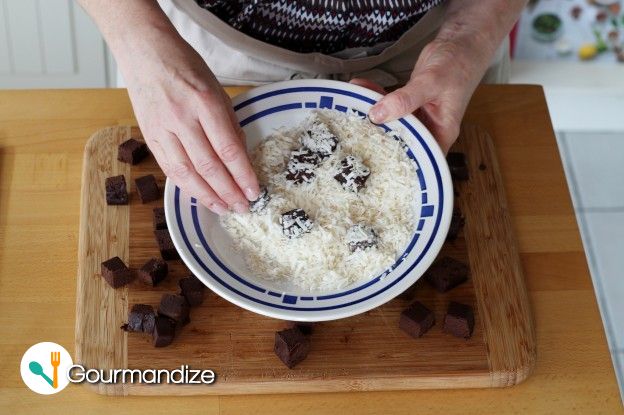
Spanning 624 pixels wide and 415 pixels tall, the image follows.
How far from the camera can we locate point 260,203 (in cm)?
141

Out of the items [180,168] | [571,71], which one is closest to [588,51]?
[571,71]

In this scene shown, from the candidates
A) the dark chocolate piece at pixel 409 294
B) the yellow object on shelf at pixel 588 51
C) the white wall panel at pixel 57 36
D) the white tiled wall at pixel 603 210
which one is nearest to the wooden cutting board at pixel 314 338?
the dark chocolate piece at pixel 409 294

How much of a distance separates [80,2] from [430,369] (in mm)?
943

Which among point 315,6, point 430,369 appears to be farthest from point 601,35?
point 430,369

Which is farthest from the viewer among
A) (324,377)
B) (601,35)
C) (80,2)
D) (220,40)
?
(601,35)

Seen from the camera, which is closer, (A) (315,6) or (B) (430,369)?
(B) (430,369)

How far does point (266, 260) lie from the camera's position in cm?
140

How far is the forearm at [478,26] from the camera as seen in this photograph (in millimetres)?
1603

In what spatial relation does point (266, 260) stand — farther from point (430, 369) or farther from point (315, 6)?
point (315, 6)

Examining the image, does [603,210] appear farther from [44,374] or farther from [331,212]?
[44,374]

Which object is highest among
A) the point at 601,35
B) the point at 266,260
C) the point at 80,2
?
the point at 80,2

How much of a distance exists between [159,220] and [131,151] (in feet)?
0.61

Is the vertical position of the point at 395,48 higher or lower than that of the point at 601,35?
higher

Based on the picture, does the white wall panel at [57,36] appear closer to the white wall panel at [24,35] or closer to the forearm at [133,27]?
the white wall panel at [24,35]
